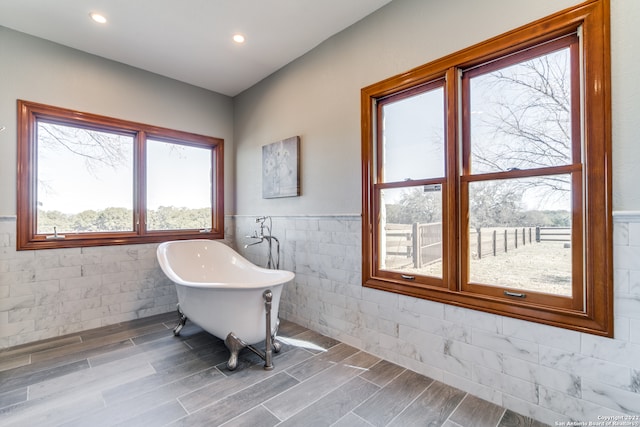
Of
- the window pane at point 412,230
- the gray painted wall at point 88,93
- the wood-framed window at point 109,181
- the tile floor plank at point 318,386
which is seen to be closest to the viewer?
the tile floor plank at point 318,386

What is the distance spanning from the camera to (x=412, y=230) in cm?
222

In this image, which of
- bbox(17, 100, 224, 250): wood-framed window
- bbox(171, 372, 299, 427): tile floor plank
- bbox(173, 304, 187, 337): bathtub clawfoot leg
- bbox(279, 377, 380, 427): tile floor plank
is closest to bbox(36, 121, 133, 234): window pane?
bbox(17, 100, 224, 250): wood-framed window

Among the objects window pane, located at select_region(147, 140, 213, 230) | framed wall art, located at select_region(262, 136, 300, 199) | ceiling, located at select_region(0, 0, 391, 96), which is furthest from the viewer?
window pane, located at select_region(147, 140, 213, 230)

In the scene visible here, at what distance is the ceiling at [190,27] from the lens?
7.41 ft

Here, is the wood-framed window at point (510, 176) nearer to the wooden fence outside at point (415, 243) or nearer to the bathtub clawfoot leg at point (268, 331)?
the wooden fence outside at point (415, 243)

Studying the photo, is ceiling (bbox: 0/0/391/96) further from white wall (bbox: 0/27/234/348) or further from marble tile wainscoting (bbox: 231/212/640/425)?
marble tile wainscoting (bbox: 231/212/640/425)

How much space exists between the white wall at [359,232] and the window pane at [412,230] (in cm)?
22

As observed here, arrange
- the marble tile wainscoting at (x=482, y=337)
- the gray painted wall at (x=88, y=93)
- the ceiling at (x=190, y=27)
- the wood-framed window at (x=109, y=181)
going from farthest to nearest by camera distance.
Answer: the wood-framed window at (x=109, y=181)
the gray painted wall at (x=88, y=93)
the ceiling at (x=190, y=27)
the marble tile wainscoting at (x=482, y=337)

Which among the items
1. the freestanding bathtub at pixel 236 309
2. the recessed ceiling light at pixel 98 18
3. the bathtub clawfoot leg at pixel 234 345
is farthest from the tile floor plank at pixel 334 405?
the recessed ceiling light at pixel 98 18

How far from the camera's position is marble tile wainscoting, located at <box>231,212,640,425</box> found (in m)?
1.37

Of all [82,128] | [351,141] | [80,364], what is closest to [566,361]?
[351,141]

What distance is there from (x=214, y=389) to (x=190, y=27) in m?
2.85

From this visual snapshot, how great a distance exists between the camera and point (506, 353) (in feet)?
5.56

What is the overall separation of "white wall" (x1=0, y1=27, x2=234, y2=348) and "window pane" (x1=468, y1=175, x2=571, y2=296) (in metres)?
3.27
